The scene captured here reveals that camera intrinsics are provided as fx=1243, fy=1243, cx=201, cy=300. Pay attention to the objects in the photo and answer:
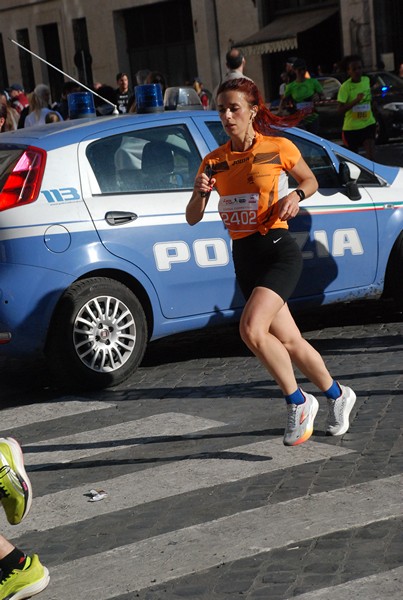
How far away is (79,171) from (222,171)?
2005 millimetres

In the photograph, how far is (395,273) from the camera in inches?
352

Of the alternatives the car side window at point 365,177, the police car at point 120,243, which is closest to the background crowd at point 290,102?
the car side window at point 365,177

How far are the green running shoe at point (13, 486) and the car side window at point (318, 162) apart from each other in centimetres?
459

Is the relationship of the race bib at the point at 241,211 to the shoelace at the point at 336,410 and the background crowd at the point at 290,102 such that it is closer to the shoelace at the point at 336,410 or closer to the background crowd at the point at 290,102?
the shoelace at the point at 336,410

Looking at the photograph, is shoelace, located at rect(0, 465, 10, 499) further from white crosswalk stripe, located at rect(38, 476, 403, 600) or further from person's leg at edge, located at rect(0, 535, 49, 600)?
white crosswalk stripe, located at rect(38, 476, 403, 600)

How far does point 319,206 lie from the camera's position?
331 inches

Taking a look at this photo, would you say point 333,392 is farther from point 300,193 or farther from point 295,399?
point 300,193

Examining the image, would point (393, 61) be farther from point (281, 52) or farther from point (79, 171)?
point (79, 171)

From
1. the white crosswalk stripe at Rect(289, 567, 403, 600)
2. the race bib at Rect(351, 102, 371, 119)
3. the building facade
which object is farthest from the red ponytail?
the building facade

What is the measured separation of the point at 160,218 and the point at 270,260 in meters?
2.04

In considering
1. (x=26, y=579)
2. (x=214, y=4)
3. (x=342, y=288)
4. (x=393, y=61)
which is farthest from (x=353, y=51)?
(x=26, y=579)

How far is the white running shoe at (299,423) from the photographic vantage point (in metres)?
5.91

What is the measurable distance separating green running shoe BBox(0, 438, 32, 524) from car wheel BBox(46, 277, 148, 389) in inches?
122

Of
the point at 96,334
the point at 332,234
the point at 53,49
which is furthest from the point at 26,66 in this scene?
the point at 96,334
